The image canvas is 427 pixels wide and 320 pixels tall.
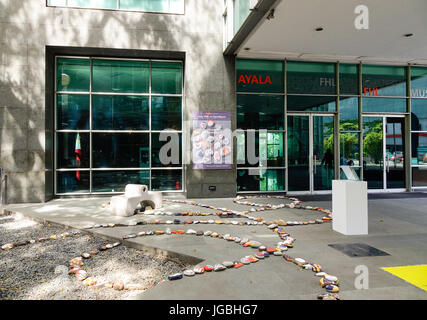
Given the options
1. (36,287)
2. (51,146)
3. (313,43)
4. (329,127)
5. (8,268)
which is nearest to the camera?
(36,287)

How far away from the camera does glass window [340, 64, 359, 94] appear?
10.8m

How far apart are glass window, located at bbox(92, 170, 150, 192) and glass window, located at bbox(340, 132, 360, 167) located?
7.15 m

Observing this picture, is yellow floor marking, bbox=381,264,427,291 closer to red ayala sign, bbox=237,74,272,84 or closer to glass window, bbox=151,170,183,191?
glass window, bbox=151,170,183,191

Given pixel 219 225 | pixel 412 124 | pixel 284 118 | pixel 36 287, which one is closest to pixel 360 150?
pixel 412 124

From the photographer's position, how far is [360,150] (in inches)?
430

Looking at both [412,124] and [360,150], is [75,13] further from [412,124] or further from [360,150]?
[412,124]

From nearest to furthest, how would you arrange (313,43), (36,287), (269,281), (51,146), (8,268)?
(269,281) < (36,287) < (8,268) < (313,43) < (51,146)

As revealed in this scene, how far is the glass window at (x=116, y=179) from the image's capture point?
32.5 feet

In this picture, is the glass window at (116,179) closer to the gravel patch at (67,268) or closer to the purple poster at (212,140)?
the purple poster at (212,140)

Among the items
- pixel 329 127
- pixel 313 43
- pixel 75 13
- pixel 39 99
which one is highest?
pixel 75 13

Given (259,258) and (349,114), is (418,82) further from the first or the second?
(259,258)

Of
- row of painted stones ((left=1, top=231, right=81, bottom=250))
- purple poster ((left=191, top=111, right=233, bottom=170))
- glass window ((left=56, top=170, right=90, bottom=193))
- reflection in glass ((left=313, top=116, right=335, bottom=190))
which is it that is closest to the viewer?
row of painted stones ((left=1, top=231, right=81, bottom=250))

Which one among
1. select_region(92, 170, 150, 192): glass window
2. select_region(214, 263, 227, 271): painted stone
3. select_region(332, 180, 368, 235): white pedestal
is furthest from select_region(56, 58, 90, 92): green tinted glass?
select_region(332, 180, 368, 235): white pedestal

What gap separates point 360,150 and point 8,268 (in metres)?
11.0
